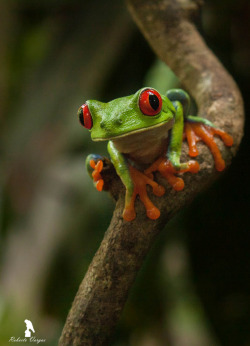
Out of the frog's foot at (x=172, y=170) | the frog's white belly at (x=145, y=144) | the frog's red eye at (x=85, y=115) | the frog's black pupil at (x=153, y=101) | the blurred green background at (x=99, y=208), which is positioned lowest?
the blurred green background at (x=99, y=208)

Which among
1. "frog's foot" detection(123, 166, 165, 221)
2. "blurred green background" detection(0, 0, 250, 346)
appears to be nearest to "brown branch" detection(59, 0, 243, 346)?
"frog's foot" detection(123, 166, 165, 221)

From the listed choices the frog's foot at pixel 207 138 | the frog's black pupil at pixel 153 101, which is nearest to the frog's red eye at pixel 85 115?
the frog's black pupil at pixel 153 101

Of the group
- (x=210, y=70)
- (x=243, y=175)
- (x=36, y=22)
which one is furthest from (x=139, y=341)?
(x=36, y=22)

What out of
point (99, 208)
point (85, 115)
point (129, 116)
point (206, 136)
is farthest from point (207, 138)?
point (99, 208)

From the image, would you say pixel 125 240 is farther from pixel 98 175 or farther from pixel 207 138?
pixel 207 138

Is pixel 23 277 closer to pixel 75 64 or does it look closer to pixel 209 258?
pixel 209 258
